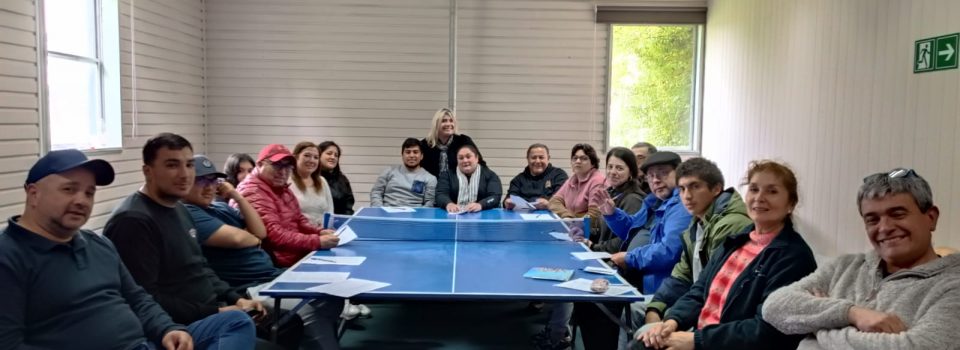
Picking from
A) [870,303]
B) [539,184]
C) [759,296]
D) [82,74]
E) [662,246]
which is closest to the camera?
[870,303]

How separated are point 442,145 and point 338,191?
1048 millimetres

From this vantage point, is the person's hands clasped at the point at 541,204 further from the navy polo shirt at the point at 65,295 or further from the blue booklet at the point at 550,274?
the navy polo shirt at the point at 65,295

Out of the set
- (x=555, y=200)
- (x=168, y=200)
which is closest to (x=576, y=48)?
(x=555, y=200)

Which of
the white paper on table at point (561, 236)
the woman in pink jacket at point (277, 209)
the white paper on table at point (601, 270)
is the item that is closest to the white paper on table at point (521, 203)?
the white paper on table at point (561, 236)

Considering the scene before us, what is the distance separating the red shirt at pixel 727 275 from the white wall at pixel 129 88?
411 centimetres

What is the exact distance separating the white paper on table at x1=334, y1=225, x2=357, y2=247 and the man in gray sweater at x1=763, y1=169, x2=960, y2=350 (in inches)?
107

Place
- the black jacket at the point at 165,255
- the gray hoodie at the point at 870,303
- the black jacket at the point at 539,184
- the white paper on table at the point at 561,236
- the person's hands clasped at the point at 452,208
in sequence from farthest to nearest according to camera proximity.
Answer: the black jacket at the point at 539,184, the person's hands clasped at the point at 452,208, the white paper on table at the point at 561,236, the black jacket at the point at 165,255, the gray hoodie at the point at 870,303

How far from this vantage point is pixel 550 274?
A: 3.35m

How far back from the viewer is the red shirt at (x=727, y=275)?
2.53 metres

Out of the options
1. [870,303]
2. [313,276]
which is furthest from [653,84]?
[870,303]

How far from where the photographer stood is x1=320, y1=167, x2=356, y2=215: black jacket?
6047 millimetres

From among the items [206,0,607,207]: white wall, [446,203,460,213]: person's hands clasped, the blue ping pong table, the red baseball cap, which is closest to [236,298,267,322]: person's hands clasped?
the blue ping pong table

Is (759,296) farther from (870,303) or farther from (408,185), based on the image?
(408,185)

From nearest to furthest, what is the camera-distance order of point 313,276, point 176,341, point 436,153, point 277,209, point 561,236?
point 176,341 → point 313,276 → point 277,209 → point 561,236 → point 436,153
